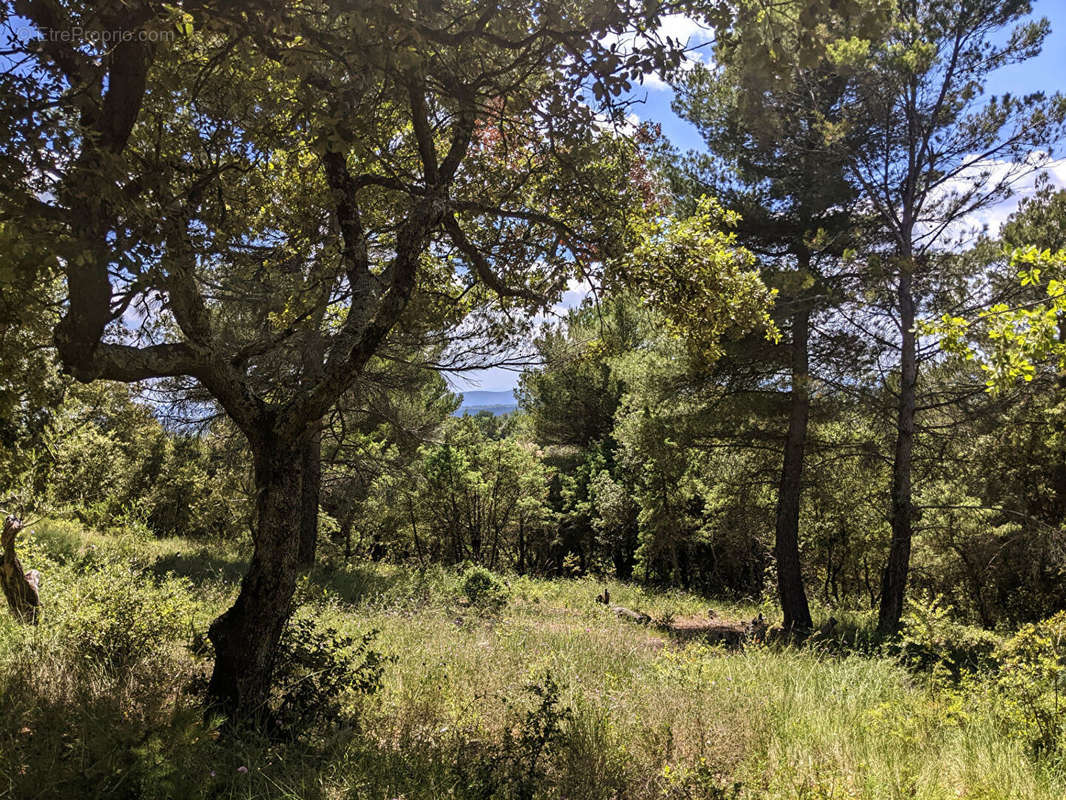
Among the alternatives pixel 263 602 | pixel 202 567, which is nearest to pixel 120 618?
pixel 263 602

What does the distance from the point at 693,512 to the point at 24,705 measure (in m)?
21.5

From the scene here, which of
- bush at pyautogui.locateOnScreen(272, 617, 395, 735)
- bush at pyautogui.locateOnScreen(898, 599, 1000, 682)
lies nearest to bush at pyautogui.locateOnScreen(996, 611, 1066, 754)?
bush at pyautogui.locateOnScreen(898, 599, 1000, 682)

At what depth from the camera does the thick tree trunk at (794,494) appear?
11578 millimetres

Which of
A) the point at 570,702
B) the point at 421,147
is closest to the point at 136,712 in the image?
the point at 570,702

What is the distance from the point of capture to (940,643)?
24.6ft

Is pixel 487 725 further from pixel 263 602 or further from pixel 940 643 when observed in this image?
pixel 940 643

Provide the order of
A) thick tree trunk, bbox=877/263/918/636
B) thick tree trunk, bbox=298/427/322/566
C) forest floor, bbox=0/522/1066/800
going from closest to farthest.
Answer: forest floor, bbox=0/522/1066/800, thick tree trunk, bbox=877/263/918/636, thick tree trunk, bbox=298/427/322/566

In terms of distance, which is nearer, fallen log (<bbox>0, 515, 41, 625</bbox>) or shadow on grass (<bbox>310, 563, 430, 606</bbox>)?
fallen log (<bbox>0, 515, 41, 625</bbox>)

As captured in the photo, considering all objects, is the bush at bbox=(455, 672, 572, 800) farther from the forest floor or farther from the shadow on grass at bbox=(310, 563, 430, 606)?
the shadow on grass at bbox=(310, 563, 430, 606)

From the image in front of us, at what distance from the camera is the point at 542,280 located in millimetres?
6699

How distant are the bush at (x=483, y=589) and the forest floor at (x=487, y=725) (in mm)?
3531

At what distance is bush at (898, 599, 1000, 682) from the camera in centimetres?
672

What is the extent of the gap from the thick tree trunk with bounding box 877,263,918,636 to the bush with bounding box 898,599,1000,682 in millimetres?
1668

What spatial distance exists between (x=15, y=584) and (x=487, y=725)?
4.52 metres
